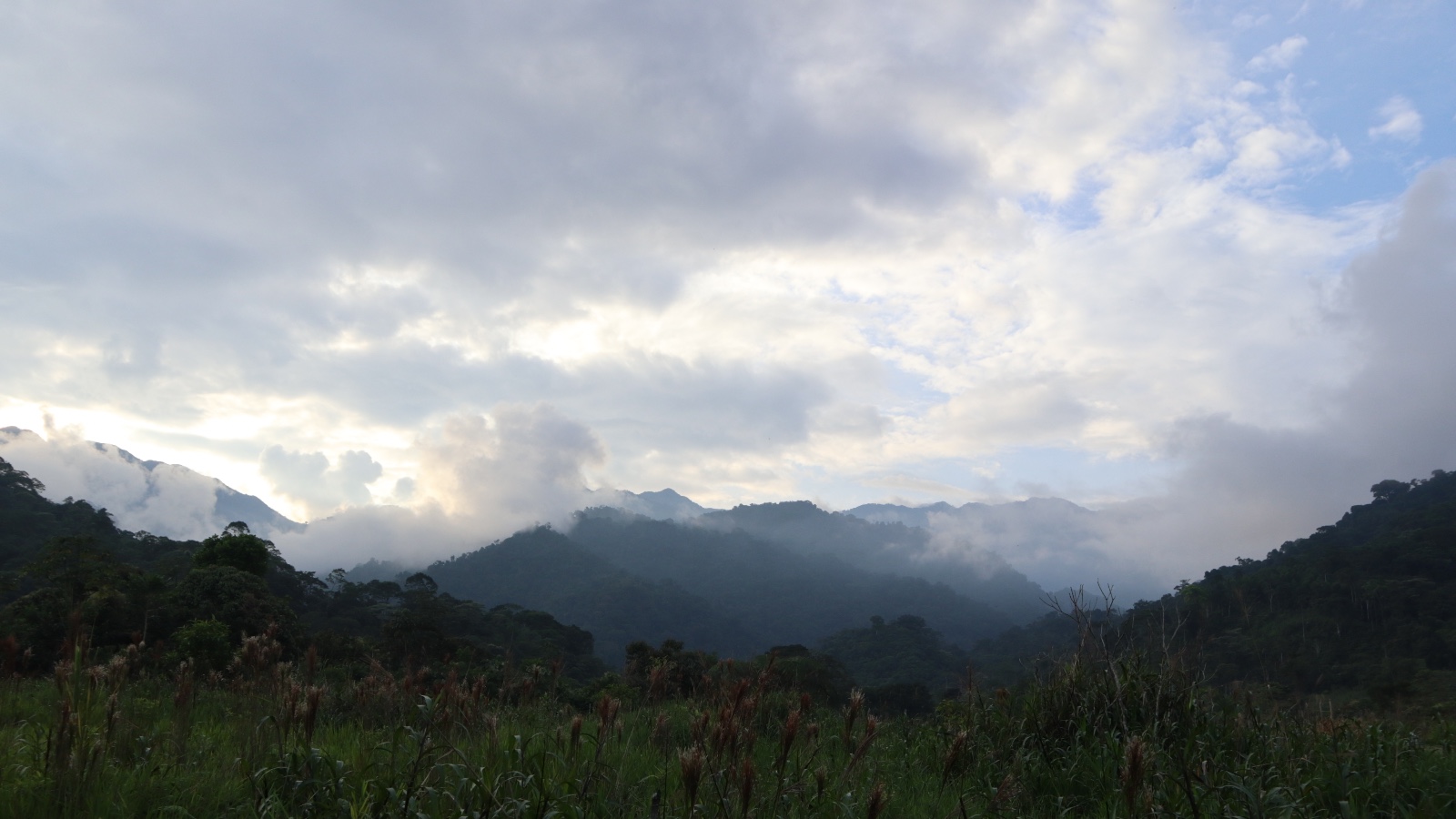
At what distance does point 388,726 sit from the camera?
5.06m

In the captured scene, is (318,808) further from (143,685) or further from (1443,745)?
(1443,745)

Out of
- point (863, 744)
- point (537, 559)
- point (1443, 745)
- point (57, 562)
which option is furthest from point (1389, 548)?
point (537, 559)

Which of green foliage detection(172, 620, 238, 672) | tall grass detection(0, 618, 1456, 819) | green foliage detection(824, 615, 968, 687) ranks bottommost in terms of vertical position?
green foliage detection(824, 615, 968, 687)

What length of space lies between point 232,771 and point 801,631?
530 feet

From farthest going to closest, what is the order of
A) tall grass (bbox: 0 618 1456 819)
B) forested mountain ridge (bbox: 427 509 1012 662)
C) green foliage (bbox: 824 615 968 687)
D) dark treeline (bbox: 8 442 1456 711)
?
forested mountain ridge (bbox: 427 509 1012 662)
green foliage (bbox: 824 615 968 687)
dark treeline (bbox: 8 442 1456 711)
tall grass (bbox: 0 618 1456 819)

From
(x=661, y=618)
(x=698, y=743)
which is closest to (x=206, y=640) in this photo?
(x=698, y=743)

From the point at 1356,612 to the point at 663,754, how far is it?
70.7 m

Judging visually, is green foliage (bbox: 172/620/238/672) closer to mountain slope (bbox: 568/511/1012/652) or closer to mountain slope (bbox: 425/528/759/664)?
mountain slope (bbox: 425/528/759/664)

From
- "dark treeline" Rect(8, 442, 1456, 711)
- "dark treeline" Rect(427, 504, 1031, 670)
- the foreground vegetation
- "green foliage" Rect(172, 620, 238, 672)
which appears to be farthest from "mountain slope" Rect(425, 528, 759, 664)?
the foreground vegetation

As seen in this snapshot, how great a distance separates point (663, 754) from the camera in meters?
4.83

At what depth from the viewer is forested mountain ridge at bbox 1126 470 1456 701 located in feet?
144

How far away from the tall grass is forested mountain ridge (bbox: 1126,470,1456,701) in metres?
36.3

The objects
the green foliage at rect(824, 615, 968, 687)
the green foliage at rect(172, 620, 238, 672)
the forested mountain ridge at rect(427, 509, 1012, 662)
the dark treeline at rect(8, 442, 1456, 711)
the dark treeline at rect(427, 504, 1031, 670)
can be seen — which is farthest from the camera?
the forested mountain ridge at rect(427, 509, 1012, 662)

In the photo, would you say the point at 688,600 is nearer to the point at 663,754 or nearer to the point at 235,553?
the point at 235,553
